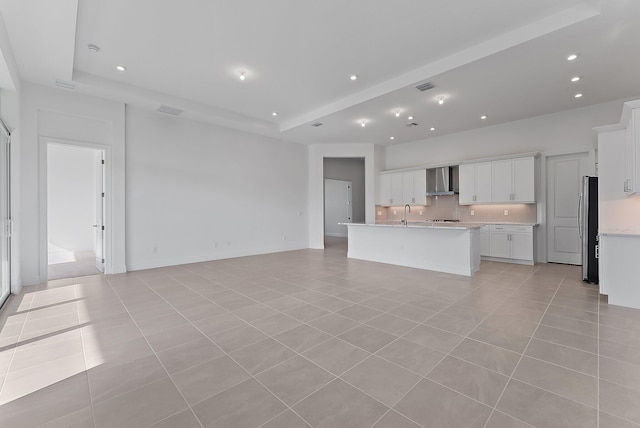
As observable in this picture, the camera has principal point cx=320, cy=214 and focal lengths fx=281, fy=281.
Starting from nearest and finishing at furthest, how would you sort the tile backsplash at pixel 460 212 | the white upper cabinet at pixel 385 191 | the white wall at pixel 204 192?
the white wall at pixel 204 192 → the tile backsplash at pixel 460 212 → the white upper cabinet at pixel 385 191

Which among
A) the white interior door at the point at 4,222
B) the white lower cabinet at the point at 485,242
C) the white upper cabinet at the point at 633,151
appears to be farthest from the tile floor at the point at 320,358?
the white lower cabinet at the point at 485,242

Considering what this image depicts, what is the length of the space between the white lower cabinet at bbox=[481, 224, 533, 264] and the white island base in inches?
51.1

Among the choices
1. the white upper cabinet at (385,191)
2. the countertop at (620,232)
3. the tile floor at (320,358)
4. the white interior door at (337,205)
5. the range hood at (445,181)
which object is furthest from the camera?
the white interior door at (337,205)

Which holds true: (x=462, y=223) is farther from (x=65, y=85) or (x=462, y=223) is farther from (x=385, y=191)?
(x=65, y=85)

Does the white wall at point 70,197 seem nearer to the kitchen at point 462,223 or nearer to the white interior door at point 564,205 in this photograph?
the kitchen at point 462,223

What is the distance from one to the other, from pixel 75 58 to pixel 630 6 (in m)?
6.82

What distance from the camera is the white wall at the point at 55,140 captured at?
177 inches

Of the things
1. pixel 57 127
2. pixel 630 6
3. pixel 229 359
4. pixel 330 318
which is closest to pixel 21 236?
pixel 57 127

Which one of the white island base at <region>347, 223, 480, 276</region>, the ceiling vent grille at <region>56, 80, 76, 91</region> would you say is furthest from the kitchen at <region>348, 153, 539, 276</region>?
the ceiling vent grille at <region>56, 80, 76, 91</region>

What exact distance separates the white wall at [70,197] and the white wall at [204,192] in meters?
4.08

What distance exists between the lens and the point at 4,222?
12.9 feet

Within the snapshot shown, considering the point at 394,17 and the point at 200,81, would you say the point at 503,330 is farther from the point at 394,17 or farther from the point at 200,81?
the point at 200,81

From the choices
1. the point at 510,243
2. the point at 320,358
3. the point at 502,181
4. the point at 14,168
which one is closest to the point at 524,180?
the point at 502,181

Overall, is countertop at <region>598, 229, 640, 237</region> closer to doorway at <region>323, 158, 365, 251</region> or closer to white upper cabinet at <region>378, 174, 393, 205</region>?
white upper cabinet at <region>378, 174, 393, 205</region>
